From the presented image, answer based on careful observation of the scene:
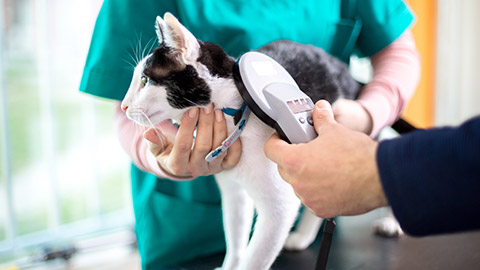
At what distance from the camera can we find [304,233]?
911mm

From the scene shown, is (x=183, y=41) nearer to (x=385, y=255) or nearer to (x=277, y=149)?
(x=277, y=149)

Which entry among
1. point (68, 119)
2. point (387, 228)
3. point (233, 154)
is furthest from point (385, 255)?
point (68, 119)

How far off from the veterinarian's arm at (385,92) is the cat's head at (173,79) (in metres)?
0.22

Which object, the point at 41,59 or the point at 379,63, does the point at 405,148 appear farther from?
the point at 41,59

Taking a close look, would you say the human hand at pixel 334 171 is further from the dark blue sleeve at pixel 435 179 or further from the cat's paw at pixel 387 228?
the cat's paw at pixel 387 228

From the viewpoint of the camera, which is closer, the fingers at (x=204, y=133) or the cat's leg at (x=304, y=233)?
the fingers at (x=204, y=133)

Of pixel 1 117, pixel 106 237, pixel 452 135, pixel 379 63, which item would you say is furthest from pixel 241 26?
pixel 106 237

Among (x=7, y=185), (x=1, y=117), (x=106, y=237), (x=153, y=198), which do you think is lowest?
(x=106, y=237)

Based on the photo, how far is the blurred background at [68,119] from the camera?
4.57 ft

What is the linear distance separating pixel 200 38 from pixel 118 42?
14cm

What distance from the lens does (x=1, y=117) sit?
1.29 m

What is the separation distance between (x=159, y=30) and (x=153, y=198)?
1.26ft

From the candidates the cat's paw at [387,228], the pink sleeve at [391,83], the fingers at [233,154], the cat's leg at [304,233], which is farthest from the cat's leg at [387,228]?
the fingers at [233,154]

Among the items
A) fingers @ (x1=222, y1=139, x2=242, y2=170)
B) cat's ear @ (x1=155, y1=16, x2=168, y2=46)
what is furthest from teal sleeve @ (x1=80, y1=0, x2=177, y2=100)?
fingers @ (x1=222, y1=139, x2=242, y2=170)
